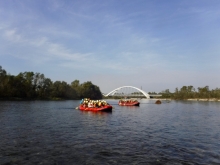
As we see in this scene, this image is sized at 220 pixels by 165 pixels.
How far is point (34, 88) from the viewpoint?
11744cm

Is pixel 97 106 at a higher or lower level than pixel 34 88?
lower

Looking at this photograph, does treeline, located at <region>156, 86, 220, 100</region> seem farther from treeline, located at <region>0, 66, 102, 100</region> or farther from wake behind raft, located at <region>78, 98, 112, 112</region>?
wake behind raft, located at <region>78, 98, 112, 112</region>

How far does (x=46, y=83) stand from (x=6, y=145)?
112 meters

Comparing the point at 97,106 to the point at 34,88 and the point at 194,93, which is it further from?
the point at 194,93

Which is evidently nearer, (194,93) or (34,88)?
(34,88)

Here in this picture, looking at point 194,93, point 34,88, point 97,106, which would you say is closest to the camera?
point 97,106

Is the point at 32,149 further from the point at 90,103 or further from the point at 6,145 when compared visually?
the point at 90,103

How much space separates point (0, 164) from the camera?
12234 millimetres

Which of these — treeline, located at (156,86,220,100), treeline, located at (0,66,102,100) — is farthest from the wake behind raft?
treeline, located at (156,86,220,100)

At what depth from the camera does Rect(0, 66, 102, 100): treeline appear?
308 feet

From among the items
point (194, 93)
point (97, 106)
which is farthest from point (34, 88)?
point (194, 93)

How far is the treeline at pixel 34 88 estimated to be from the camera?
308 ft

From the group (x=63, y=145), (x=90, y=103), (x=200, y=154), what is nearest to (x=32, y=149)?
(x=63, y=145)

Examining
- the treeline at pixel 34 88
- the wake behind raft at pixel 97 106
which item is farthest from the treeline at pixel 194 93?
the wake behind raft at pixel 97 106
